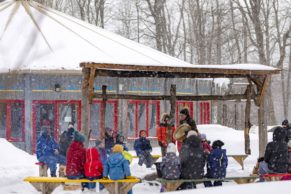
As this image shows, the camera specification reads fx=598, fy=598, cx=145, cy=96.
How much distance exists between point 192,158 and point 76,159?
222 cm

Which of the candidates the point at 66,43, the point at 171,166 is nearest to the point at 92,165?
the point at 171,166

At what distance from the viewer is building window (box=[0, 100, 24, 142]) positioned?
22656 mm

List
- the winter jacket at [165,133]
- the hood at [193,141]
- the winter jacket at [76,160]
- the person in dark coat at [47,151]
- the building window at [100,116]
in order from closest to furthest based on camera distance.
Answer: the hood at [193,141] < the winter jacket at [76,160] < the person in dark coat at [47,151] < the winter jacket at [165,133] < the building window at [100,116]

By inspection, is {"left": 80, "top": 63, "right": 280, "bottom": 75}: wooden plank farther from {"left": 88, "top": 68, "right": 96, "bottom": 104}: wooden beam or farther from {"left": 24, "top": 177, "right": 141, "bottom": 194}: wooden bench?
{"left": 24, "top": 177, "right": 141, "bottom": 194}: wooden bench

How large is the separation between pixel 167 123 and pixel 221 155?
3.52 m

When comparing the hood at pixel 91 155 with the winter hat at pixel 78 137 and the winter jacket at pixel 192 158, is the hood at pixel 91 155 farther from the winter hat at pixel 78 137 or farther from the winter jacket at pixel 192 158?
the winter jacket at pixel 192 158

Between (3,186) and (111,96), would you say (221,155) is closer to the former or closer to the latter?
(111,96)

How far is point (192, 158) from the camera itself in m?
10.1

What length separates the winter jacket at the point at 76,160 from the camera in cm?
1084

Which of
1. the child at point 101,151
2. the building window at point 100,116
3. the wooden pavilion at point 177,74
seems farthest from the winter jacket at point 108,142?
the building window at point 100,116

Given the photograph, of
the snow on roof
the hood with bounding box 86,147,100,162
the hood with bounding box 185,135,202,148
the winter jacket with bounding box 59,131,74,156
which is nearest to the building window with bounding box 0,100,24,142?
the snow on roof

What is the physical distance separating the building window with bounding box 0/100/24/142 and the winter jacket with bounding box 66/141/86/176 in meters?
12.1

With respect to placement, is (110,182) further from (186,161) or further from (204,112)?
(204,112)

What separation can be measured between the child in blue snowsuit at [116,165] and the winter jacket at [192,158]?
1.04 meters
